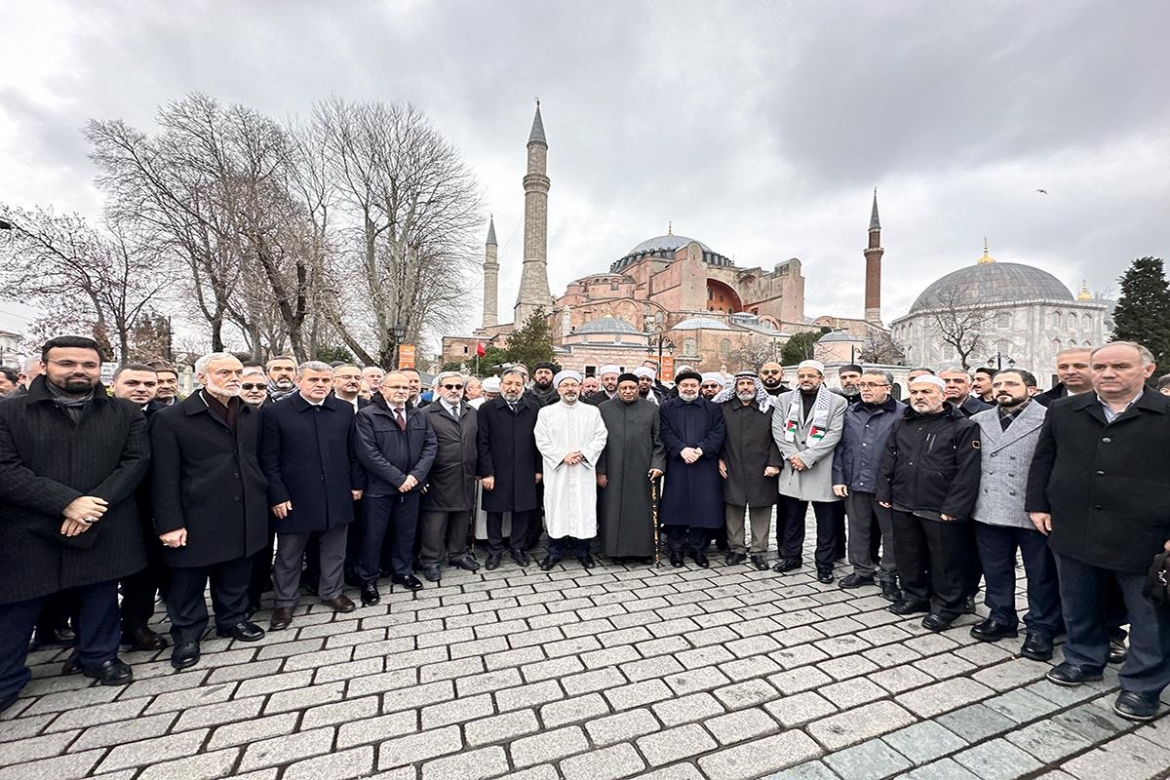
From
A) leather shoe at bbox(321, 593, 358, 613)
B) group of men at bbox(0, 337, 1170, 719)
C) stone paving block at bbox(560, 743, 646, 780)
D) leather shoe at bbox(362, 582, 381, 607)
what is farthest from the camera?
leather shoe at bbox(362, 582, 381, 607)

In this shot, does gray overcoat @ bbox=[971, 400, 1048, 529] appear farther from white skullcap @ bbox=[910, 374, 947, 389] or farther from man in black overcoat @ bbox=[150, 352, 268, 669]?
man in black overcoat @ bbox=[150, 352, 268, 669]

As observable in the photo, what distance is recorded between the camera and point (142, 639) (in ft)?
11.8

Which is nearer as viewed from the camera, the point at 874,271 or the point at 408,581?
the point at 408,581

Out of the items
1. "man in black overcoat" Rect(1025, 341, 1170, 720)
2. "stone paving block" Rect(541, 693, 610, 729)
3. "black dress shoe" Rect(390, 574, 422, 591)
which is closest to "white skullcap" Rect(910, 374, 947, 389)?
"man in black overcoat" Rect(1025, 341, 1170, 720)

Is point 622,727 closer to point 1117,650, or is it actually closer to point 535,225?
point 1117,650

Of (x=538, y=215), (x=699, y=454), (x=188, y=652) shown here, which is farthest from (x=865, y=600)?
(x=538, y=215)

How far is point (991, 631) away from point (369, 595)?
486 cm

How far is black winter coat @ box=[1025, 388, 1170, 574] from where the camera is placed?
2.83 meters

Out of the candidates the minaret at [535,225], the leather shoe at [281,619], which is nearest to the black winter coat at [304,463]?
the leather shoe at [281,619]

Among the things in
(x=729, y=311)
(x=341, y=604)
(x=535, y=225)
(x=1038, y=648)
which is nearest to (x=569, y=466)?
(x=341, y=604)

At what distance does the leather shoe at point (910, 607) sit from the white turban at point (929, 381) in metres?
1.78

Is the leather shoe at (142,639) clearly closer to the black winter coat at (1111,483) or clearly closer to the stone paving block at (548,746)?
the stone paving block at (548,746)

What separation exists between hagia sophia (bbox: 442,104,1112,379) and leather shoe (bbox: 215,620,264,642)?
3891cm

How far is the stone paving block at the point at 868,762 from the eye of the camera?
7.66 feet
